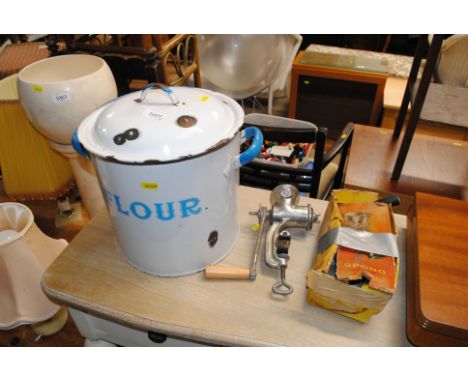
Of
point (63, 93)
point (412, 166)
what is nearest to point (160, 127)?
point (63, 93)

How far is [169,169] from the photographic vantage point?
1.82 ft

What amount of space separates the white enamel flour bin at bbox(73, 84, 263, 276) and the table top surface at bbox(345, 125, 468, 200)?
0.81 metres

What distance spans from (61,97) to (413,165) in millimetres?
1269

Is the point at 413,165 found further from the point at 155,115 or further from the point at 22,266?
the point at 22,266

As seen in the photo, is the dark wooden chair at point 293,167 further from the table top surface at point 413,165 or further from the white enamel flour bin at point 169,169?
the white enamel flour bin at point 169,169

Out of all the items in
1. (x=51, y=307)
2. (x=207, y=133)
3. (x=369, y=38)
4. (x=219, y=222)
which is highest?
(x=207, y=133)

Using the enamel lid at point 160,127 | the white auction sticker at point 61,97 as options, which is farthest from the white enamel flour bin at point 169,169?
the white auction sticker at point 61,97

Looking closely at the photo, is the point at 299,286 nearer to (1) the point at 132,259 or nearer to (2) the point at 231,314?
(2) the point at 231,314

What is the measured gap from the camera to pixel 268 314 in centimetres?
65

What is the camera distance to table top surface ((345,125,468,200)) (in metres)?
1.32

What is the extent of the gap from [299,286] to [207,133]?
1.12ft

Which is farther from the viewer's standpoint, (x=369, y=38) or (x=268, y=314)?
(x=369, y=38)

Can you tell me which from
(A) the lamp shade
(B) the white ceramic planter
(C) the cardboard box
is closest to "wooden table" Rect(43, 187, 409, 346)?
(C) the cardboard box

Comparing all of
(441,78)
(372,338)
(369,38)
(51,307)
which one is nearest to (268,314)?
(372,338)
